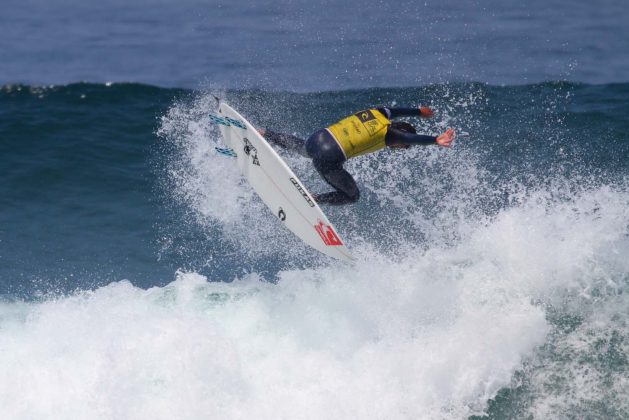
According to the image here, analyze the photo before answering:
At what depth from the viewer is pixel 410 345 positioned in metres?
8.93

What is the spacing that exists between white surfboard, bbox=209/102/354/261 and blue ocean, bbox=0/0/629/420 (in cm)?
99

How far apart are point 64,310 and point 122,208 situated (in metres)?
3.80

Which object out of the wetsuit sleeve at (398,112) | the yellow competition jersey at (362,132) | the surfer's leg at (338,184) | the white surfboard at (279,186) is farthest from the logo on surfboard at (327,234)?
the wetsuit sleeve at (398,112)

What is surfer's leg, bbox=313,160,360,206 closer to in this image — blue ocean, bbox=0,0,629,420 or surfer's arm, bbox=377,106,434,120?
surfer's arm, bbox=377,106,434,120

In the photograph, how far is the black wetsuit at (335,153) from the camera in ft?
30.6

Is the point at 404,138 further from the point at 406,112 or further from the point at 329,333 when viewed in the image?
the point at 329,333

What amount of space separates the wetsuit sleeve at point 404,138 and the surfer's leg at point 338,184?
24.4 inches

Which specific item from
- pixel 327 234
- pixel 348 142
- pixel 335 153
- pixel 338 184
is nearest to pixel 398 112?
pixel 348 142

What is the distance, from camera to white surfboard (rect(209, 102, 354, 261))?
358 inches

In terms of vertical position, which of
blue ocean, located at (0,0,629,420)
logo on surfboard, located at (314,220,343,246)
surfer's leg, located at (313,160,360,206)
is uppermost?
surfer's leg, located at (313,160,360,206)

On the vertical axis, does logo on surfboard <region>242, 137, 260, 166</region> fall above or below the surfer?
below

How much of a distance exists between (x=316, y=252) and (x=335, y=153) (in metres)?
2.38

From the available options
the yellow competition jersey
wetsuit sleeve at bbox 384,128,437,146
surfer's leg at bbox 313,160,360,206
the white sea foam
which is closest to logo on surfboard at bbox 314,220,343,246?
surfer's leg at bbox 313,160,360,206

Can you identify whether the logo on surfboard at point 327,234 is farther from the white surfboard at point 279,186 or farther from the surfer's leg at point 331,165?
the surfer's leg at point 331,165
